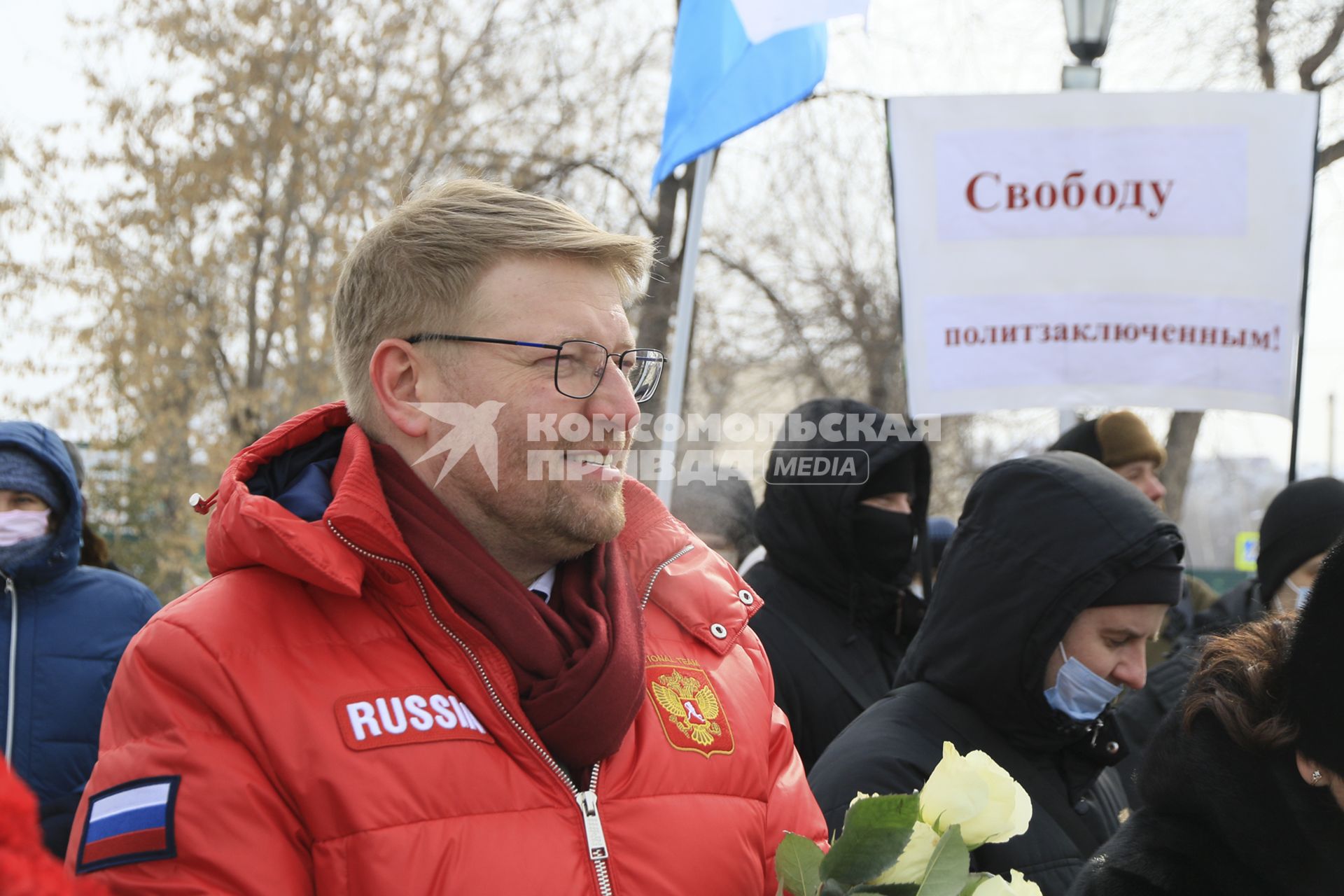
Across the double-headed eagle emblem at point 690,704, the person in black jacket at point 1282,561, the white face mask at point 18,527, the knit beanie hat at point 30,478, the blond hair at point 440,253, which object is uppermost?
the blond hair at point 440,253

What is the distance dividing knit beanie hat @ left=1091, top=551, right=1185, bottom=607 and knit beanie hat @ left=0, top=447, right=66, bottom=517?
3139 mm

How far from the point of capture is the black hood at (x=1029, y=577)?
8.70ft

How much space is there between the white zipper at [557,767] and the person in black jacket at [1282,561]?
2.71 meters

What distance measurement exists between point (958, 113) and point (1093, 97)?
1.80 ft

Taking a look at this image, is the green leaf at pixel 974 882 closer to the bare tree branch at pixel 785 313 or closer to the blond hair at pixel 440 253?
the blond hair at pixel 440 253

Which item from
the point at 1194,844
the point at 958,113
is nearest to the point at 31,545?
the point at 1194,844

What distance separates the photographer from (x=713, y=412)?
57.4 ft

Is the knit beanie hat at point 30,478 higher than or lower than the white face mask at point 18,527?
higher

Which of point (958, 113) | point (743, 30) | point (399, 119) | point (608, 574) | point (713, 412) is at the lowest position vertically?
point (713, 412)

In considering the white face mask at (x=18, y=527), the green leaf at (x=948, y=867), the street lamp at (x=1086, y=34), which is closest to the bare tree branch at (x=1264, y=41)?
the street lamp at (x=1086, y=34)

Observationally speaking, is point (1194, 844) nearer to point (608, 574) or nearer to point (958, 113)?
point (608, 574)

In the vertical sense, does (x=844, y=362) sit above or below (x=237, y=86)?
below

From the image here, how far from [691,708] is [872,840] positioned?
486mm

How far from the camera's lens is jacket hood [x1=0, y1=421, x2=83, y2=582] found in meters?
3.79
